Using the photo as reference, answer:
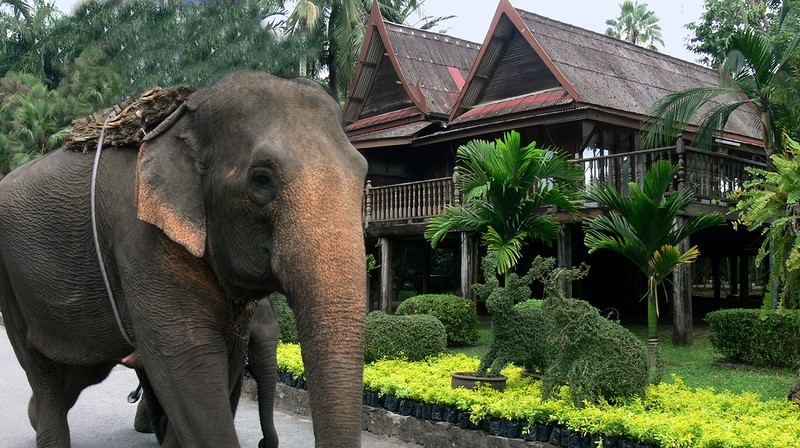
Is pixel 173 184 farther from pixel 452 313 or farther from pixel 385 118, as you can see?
pixel 385 118

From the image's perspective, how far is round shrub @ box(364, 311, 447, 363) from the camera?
9.41 m

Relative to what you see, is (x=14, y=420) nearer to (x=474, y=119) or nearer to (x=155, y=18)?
(x=474, y=119)

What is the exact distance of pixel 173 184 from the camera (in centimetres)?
313

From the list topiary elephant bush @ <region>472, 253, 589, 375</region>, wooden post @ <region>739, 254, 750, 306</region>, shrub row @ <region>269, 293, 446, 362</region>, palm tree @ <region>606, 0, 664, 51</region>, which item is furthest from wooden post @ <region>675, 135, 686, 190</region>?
palm tree @ <region>606, 0, 664, 51</region>

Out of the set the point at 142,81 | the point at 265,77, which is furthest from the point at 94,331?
the point at 142,81

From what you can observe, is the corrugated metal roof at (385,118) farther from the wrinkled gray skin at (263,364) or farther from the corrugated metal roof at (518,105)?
the wrinkled gray skin at (263,364)

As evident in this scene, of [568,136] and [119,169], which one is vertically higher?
[568,136]

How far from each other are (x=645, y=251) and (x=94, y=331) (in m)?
6.78

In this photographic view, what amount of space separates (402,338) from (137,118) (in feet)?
20.7

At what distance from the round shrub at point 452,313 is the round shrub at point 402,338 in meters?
3.35

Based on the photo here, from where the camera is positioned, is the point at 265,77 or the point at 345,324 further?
the point at 265,77

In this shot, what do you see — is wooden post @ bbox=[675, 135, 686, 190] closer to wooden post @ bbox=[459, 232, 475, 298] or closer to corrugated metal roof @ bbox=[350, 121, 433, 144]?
wooden post @ bbox=[459, 232, 475, 298]

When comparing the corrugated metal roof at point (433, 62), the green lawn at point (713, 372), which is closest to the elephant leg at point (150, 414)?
the green lawn at point (713, 372)

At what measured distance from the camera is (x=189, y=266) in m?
3.19
